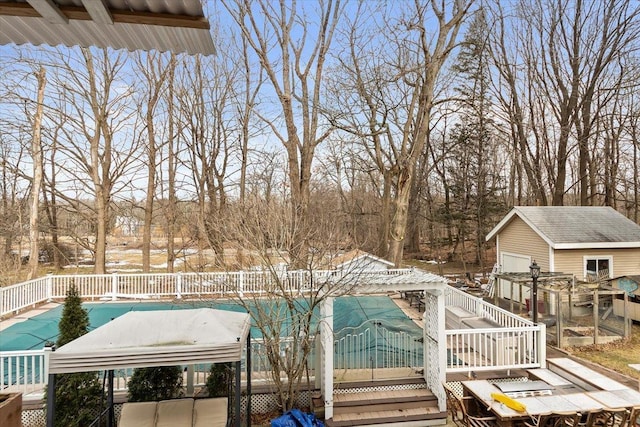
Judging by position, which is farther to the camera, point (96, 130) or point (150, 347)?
point (96, 130)

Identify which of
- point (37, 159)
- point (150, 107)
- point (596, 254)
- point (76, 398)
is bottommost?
point (76, 398)

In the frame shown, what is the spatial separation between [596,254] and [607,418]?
8440 mm

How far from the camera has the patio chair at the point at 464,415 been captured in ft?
17.0

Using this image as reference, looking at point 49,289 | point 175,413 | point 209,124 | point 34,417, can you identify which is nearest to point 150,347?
point 175,413

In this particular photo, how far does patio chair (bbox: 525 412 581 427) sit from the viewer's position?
4.77 meters

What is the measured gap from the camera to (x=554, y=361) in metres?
6.92

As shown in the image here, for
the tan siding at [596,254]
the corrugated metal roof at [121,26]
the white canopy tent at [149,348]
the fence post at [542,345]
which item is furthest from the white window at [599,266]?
the corrugated metal roof at [121,26]

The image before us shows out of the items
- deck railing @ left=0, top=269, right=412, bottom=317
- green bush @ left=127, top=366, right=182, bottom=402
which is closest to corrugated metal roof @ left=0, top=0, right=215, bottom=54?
green bush @ left=127, top=366, right=182, bottom=402

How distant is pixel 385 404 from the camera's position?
6113mm

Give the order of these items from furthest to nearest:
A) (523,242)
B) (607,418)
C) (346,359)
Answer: (523,242) < (346,359) < (607,418)

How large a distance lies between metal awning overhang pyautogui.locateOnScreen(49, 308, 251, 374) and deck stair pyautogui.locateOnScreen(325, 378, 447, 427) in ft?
8.08

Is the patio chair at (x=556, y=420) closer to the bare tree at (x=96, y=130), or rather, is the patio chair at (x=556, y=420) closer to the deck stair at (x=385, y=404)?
the deck stair at (x=385, y=404)

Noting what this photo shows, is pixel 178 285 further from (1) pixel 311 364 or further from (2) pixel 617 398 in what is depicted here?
(2) pixel 617 398

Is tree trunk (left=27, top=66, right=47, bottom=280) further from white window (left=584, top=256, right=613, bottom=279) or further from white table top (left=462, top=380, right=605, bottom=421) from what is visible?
white window (left=584, top=256, right=613, bottom=279)
